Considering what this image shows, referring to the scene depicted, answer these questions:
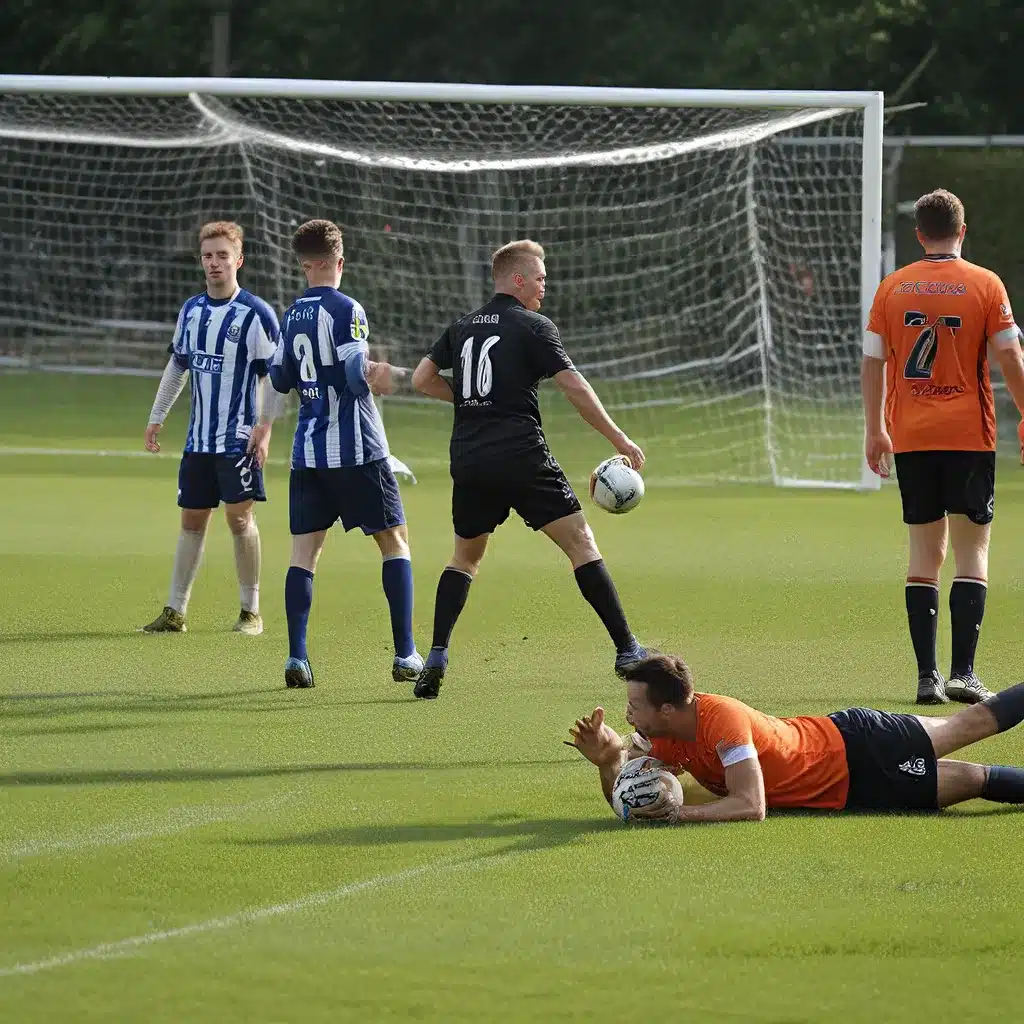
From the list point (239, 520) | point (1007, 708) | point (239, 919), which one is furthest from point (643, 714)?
point (239, 520)

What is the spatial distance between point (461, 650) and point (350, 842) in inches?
153

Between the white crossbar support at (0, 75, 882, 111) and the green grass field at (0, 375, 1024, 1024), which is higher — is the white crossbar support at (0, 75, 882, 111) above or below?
above

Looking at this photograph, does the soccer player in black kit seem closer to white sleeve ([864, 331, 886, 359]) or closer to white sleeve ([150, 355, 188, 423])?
white sleeve ([864, 331, 886, 359])

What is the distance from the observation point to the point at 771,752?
239 inches

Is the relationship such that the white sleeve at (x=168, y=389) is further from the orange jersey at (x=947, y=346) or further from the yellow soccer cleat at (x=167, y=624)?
the orange jersey at (x=947, y=346)

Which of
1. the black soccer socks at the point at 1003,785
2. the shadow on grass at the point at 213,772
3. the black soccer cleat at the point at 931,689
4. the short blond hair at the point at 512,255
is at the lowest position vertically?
the shadow on grass at the point at 213,772

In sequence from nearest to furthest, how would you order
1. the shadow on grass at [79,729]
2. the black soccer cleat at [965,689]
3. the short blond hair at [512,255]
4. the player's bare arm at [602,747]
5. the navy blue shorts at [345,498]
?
the player's bare arm at [602,747] → the shadow on grass at [79,729] → the black soccer cleat at [965,689] → the short blond hair at [512,255] → the navy blue shorts at [345,498]

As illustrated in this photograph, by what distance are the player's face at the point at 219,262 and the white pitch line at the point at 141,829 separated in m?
4.26

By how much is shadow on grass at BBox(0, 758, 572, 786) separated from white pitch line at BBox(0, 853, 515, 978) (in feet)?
4.42

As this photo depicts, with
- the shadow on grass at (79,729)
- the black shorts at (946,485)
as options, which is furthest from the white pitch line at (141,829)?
the black shorts at (946,485)

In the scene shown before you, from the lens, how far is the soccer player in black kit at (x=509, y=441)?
27.1ft

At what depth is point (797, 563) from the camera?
12820 millimetres

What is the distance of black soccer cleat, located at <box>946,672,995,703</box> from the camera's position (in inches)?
318

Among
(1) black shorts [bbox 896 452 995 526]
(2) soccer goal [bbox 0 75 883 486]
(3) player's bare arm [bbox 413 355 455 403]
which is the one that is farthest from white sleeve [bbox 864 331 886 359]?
(2) soccer goal [bbox 0 75 883 486]
